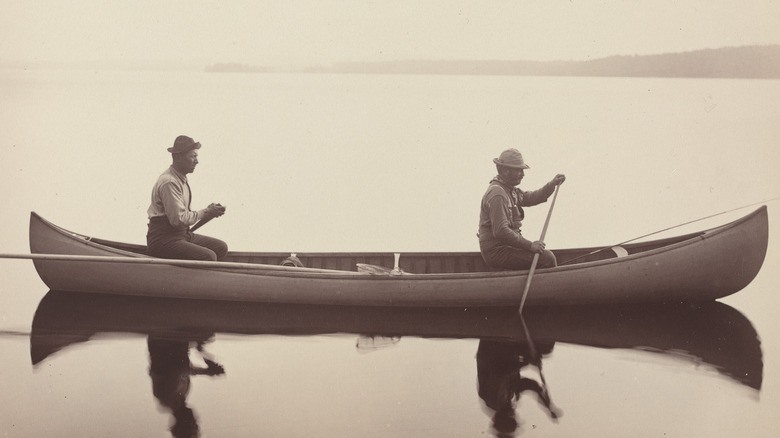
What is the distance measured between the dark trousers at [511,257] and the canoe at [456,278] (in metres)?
0.13

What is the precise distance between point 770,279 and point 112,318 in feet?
18.9

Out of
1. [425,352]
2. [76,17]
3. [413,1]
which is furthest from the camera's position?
[76,17]

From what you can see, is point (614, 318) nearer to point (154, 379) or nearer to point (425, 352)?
point (425, 352)

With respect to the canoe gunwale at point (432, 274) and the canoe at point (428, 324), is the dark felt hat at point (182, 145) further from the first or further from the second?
the canoe at point (428, 324)

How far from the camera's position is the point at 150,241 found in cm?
584

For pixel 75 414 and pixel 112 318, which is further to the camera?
pixel 112 318

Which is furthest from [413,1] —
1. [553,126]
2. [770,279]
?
[553,126]

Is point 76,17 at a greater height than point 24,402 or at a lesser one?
greater

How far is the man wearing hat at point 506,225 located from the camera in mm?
5438

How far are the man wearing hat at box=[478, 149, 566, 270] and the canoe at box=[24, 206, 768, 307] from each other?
0.55 feet

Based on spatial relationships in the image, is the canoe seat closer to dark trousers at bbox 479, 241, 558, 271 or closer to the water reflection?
the water reflection

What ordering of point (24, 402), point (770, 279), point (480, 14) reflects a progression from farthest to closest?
point (480, 14), point (770, 279), point (24, 402)

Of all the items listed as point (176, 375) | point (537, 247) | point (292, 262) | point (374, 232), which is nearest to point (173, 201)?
point (292, 262)

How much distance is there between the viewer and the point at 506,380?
4383mm
